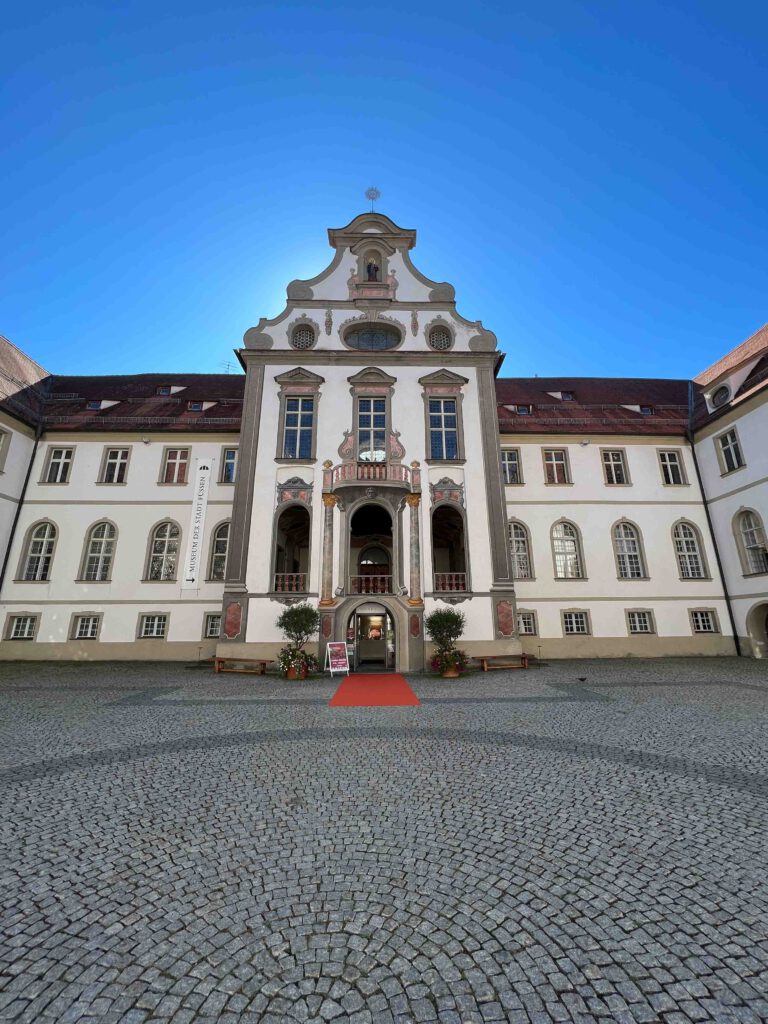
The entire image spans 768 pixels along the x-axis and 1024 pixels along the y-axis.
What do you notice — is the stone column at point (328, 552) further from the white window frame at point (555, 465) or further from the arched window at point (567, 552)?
the white window frame at point (555, 465)

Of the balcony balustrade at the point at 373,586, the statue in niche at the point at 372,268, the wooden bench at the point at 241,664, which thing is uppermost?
the statue in niche at the point at 372,268

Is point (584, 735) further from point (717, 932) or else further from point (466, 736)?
point (717, 932)

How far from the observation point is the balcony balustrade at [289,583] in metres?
17.0

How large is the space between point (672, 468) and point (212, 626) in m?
22.6

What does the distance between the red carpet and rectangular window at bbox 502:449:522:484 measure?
11213 millimetres

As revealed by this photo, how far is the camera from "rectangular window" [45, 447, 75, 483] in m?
21.0

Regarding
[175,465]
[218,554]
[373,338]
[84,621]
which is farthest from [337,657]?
[373,338]

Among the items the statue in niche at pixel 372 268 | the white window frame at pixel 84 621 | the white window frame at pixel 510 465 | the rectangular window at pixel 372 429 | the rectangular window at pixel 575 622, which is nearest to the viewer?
the rectangular window at pixel 372 429

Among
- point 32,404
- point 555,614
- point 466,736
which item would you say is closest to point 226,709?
point 466,736

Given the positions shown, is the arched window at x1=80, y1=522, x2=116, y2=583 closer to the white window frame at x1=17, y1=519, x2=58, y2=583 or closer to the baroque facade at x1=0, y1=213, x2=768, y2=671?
the baroque facade at x1=0, y1=213, x2=768, y2=671

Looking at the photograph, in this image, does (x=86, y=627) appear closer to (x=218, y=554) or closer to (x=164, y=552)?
(x=164, y=552)

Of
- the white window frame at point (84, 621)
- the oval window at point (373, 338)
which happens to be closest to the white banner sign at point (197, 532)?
the white window frame at point (84, 621)

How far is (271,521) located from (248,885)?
49.5ft

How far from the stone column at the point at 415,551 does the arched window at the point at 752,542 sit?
14.2 meters
